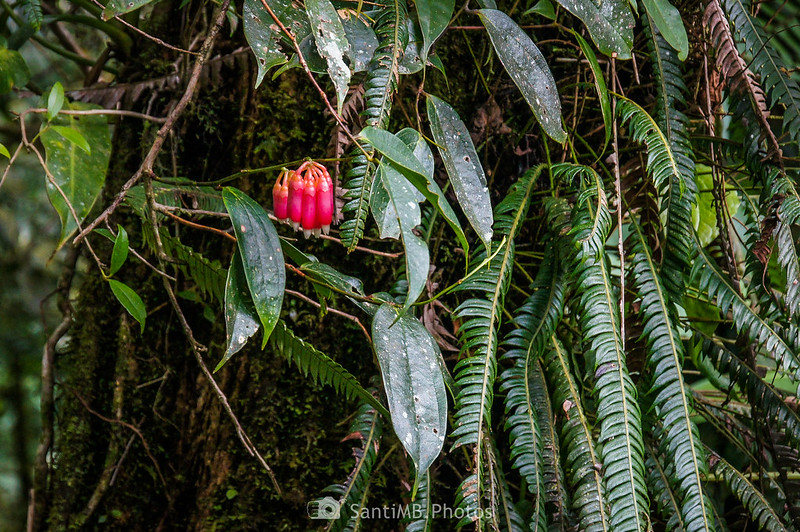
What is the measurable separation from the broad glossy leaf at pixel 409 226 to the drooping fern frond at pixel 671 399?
1.71ft

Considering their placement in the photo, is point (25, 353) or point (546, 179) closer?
point (546, 179)

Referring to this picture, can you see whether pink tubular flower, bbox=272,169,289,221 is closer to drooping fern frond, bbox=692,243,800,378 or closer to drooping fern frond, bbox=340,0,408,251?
drooping fern frond, bbox=340,0,408,251

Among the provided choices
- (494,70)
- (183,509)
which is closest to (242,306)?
(183,509)

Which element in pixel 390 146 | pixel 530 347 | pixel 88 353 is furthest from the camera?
pixel 88 353

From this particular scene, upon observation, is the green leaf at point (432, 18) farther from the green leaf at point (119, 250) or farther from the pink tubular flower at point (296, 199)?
the green leaf at point (119, 250)

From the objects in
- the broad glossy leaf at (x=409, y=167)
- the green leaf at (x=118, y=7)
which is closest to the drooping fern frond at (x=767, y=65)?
the broad glossy leaf at (x=409, y=167)

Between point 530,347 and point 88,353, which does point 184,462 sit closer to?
point 88,353

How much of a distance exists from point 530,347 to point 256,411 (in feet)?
1.71

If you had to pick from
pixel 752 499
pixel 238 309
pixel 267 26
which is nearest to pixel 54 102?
pixel 267 26

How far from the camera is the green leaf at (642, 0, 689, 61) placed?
909 millimetres

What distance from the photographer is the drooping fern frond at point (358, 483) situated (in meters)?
0.93

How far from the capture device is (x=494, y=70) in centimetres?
124

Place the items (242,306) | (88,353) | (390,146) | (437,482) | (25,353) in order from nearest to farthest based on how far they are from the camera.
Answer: (390,146) → (242,306) → (437,482) → (88,353) → (25,353)

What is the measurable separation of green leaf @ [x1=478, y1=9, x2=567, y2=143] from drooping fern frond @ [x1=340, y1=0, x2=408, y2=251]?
0.47 ft
